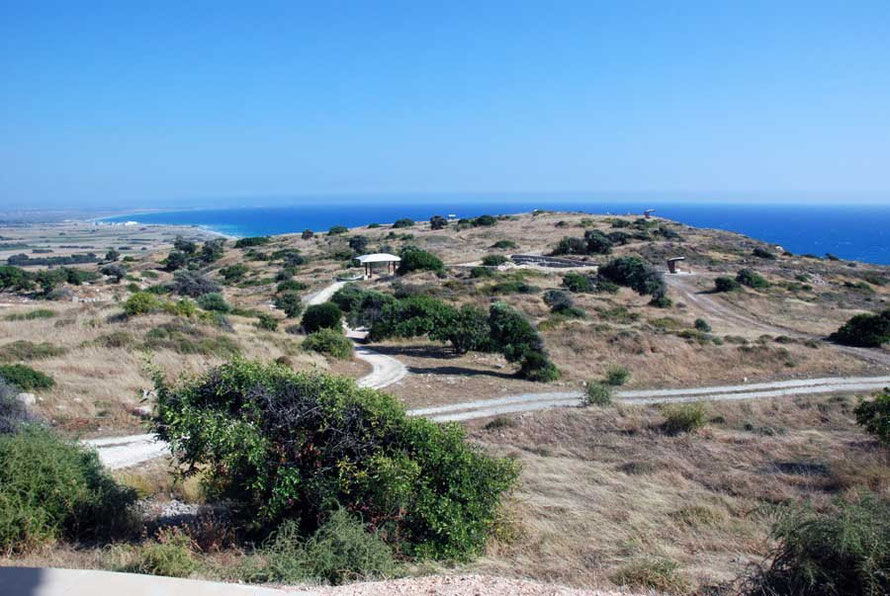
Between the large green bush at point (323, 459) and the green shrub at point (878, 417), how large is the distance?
404 inches

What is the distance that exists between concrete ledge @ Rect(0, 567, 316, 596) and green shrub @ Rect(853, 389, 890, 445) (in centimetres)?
1411

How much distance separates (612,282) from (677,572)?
140ft

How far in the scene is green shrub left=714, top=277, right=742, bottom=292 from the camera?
47.4 meters

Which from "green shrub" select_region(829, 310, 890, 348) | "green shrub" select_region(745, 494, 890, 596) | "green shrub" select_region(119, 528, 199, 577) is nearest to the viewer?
"green shrub" select_region(745, 494, 890, 596)

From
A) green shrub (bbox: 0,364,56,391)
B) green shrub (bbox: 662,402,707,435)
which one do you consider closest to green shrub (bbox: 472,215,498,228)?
green shrub (bbox: 662,402,707,435)

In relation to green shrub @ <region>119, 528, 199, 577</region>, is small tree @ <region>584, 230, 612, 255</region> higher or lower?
lower

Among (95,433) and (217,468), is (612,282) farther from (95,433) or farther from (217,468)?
(217,468)

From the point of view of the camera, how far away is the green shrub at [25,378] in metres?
15.3

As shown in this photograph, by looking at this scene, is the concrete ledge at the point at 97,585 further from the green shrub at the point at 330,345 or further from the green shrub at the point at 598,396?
the green shrub at the point at 330,345

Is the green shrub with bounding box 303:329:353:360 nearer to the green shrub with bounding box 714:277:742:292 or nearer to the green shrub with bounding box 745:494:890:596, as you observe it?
the green shrub with bounding box 745:494:890:596

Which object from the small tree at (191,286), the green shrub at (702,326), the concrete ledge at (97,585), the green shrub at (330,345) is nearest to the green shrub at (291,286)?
the small tree at (191,286)

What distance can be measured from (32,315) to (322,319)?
12.1 meters

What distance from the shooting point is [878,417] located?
14.1m

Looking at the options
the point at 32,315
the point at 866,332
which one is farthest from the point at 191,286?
the point at 866,332
